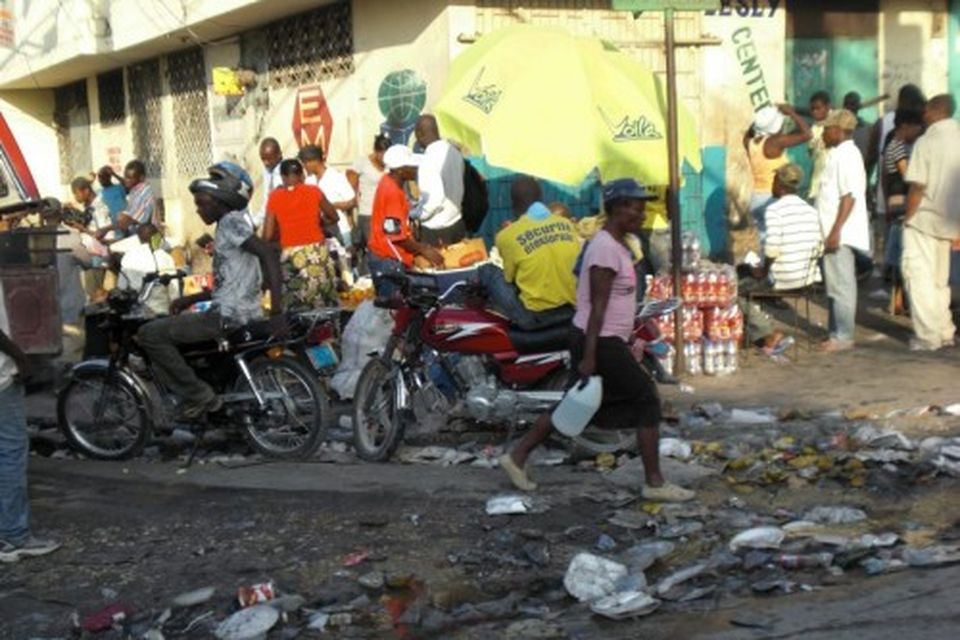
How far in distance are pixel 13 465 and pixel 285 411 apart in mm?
2087

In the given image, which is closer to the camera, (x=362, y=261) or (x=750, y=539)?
(x=750, y=539)

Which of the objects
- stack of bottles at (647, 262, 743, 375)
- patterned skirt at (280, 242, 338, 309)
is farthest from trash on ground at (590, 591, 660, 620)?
patterned skirt at (280, 242, 338, 309)

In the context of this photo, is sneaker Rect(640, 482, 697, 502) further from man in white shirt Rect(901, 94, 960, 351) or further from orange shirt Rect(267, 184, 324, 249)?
orange shirt Rect(267, 184, 324, 249)

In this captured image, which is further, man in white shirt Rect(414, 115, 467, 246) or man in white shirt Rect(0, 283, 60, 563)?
man in white shirt Rect(414, 115, 467, 246)

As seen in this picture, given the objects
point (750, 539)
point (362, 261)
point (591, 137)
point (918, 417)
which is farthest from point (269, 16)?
point (750, 539)

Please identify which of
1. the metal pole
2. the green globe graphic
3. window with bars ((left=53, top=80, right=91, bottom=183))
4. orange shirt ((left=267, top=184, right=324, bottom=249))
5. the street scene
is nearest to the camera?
the street scene

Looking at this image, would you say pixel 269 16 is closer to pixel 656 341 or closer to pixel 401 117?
pixel 401 117

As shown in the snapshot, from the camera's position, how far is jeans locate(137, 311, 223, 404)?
7.92 m

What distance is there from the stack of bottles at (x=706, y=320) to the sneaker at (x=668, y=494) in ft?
10.7

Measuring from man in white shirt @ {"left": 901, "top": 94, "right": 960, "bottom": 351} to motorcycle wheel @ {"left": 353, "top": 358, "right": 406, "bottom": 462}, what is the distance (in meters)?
4.66

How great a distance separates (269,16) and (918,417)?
965 centimetres

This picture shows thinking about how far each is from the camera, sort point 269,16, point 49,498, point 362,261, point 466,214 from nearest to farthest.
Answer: point 49,498 → point 466,214 → point 362,261 → point 269,16

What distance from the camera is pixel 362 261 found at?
1291 centimetres

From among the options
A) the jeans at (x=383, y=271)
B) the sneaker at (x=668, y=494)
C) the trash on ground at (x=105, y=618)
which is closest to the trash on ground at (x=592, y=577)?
the sneaker at (x=668, y=494)
